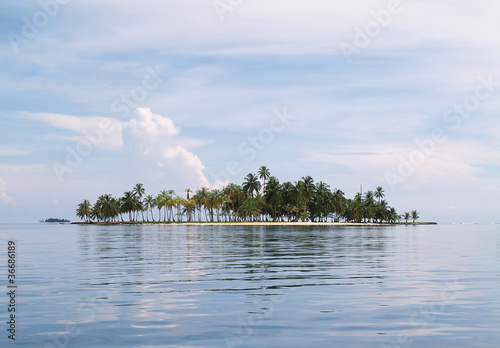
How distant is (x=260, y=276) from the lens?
83.5 ft

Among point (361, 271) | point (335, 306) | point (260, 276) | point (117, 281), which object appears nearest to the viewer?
point (335, 306)

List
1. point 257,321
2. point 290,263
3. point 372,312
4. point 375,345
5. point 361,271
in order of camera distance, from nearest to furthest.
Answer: point 375,345
point 257,321
point 372,312
point 361,271
point 290,263

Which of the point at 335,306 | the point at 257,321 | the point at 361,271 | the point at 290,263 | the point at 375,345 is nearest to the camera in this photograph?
the point at 375,345

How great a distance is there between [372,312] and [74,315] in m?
9.53

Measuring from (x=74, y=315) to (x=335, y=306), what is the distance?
8.63 meters

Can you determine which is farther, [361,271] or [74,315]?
[361,271]


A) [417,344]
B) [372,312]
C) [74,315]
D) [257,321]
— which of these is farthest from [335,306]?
[74,315]

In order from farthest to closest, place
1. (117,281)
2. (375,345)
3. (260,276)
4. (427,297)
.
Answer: (260,276) < (117,281) < (427,297) < (375,345)

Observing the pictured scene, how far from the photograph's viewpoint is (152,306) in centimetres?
1673

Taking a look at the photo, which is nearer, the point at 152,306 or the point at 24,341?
the point at 24,341

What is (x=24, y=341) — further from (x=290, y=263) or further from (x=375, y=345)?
(x=290, y=263)

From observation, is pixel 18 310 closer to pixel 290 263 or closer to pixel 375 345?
pixel 375 345

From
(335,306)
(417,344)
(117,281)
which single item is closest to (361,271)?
(335,306)

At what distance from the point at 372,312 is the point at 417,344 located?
12.4ft
